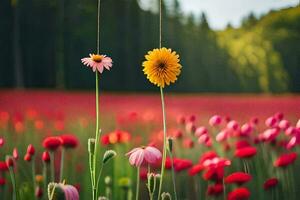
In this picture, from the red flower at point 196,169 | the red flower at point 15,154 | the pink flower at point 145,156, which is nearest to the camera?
the pink flower at point 145,156

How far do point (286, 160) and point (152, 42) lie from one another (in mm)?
468

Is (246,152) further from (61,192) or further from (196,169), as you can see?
(61,192)

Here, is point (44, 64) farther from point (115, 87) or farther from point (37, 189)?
point (37, 189)

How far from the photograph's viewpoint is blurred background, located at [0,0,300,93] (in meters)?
1.41

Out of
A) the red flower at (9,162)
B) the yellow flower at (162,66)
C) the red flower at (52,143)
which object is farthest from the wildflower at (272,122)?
the red flower at (9,162)

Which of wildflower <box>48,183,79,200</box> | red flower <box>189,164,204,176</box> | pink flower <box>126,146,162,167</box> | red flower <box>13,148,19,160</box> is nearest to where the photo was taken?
wildflower <box>48,183,79,200</box>

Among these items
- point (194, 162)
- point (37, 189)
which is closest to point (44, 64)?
point (37, 189)

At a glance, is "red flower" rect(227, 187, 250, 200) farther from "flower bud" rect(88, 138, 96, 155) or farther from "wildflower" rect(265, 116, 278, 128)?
"flower bud" rect(88, 138, 96, 155)

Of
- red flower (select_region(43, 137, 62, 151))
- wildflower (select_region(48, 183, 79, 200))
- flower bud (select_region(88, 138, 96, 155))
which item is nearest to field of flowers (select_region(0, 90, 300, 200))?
red flower (select_region(43, 137, 62, 151))

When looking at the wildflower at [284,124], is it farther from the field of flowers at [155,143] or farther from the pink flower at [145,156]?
the pink flower at [145,156]

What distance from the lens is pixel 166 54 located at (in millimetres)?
1123

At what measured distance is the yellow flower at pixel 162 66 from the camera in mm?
1125

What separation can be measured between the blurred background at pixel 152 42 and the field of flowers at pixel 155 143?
0.17ft

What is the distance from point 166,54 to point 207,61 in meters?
0.41
